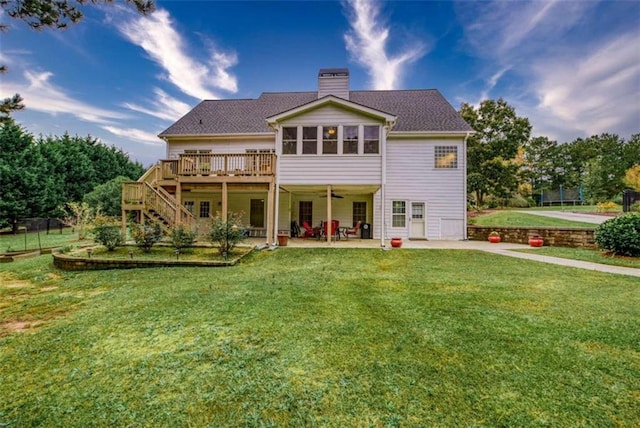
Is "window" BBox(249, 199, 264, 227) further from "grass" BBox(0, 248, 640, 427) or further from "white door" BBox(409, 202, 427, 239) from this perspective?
"grass" BBox(0, 248, 640, 427)

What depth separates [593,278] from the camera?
670cm

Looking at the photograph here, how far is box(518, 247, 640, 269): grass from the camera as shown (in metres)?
8.38

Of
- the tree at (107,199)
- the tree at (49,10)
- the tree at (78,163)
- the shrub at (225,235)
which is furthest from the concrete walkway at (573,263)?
the tree at (78,163)

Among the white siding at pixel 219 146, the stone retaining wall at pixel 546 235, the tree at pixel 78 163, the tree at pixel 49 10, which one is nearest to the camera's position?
the tree at pixel 49 10

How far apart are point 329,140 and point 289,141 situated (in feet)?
5.65

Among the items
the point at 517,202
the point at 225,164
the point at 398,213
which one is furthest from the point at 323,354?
the point at 517,202

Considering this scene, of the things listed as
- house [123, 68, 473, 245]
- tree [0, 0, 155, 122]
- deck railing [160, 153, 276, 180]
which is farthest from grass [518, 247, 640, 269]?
tree [0, 0, 155, 122]

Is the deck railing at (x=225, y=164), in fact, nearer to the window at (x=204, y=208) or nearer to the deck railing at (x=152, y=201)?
the deck railing at (x=152, y=201)

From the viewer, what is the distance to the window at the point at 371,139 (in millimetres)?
11930

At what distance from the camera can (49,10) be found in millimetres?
4074

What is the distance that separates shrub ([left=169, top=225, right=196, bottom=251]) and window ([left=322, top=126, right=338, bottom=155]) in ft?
20.1

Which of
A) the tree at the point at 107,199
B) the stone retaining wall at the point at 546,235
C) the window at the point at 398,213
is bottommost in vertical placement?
the stone retaining wall at the point at 546,235

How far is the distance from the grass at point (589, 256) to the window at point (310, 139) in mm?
9003

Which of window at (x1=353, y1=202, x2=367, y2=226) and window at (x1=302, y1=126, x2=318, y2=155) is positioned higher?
window at (x1=302, y1=126, x2=318, y2=155)
